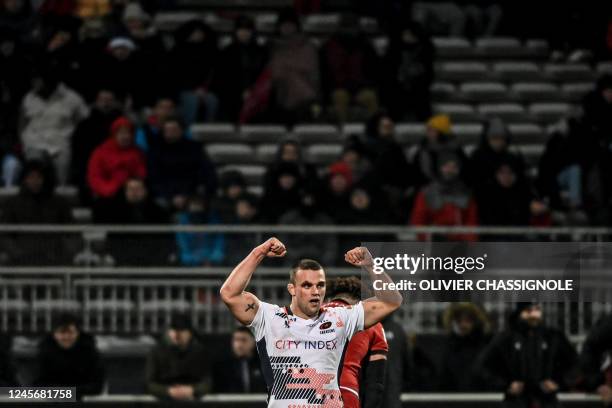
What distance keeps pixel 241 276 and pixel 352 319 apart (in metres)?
0.79

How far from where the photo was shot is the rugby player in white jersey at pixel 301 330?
10672 millimetres

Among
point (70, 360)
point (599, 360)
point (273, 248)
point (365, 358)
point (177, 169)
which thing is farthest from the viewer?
point (177, 169)

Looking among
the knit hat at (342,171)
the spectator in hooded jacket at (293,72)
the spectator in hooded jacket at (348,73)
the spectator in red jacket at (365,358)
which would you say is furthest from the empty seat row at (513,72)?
the spectator in red jacket at (365,358)

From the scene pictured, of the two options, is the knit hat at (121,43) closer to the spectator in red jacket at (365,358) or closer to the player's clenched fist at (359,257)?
the spectator in red jacket at (365,358)

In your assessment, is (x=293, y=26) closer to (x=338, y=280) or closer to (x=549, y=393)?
(x=549, y=393)

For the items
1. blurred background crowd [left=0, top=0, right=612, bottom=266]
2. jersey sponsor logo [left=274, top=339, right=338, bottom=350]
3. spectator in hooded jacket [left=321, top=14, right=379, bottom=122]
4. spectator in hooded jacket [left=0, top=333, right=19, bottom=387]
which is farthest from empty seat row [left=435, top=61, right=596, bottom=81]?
jersey sponsor logo [left=274, top=339, right=338, bottom=350]

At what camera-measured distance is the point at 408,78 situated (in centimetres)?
2059

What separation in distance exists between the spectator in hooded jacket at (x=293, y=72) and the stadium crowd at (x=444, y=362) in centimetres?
423

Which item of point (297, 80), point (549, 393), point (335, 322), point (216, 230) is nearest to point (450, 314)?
point (549, 393)

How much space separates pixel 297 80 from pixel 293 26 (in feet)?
2.39

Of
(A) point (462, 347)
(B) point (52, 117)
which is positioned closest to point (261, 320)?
(A) point (462, 347)

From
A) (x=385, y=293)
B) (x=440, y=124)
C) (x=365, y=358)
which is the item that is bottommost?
(x=365, y=358)

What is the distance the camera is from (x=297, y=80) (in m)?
20.0

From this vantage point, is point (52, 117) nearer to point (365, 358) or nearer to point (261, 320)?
point (365, 358)
